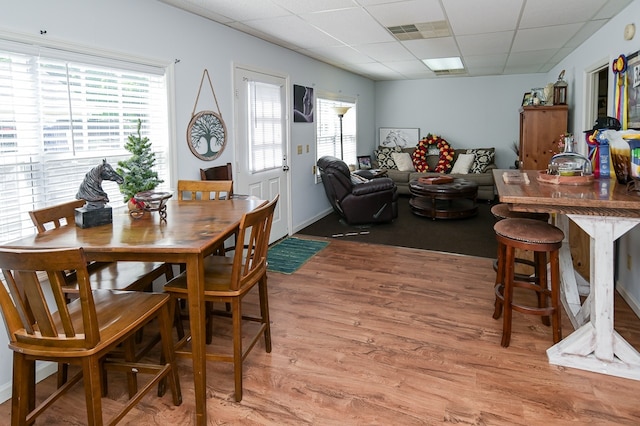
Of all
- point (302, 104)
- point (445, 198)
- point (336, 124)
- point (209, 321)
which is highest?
point (302, 104)

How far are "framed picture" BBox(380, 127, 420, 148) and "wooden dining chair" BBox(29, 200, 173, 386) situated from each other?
7.18 m

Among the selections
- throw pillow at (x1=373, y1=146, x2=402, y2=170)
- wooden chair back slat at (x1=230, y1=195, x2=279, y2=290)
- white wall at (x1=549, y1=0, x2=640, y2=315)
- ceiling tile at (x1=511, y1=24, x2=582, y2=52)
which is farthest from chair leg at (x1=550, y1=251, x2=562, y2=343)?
throw pillow at (x1=373, y1=146, x2=402, y2=170)

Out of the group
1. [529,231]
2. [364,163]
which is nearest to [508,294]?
[529,231]

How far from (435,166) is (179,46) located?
234 inches

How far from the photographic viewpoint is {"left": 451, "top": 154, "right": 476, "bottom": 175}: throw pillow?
313 inches

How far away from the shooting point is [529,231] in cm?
262

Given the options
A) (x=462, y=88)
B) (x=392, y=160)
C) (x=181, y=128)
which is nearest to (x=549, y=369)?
(x=181, y=128)

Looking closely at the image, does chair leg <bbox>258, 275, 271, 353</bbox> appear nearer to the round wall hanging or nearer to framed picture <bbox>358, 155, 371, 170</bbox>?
the round wall hanging

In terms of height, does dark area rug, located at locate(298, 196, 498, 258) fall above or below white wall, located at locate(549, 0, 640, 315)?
Answer: below

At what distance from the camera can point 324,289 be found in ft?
12.2

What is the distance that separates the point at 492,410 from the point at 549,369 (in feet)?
1.88

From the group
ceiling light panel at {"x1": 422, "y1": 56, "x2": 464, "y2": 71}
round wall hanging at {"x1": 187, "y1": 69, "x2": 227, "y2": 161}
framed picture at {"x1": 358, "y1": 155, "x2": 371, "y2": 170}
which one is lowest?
framed picture at {"x1": 358, "y1": 155, "x2": 371, "y2": 170}

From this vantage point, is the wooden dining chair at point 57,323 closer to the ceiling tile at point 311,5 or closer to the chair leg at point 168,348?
the chair leg at point 168,348

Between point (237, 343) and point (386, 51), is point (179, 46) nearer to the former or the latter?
point (237, 343)
